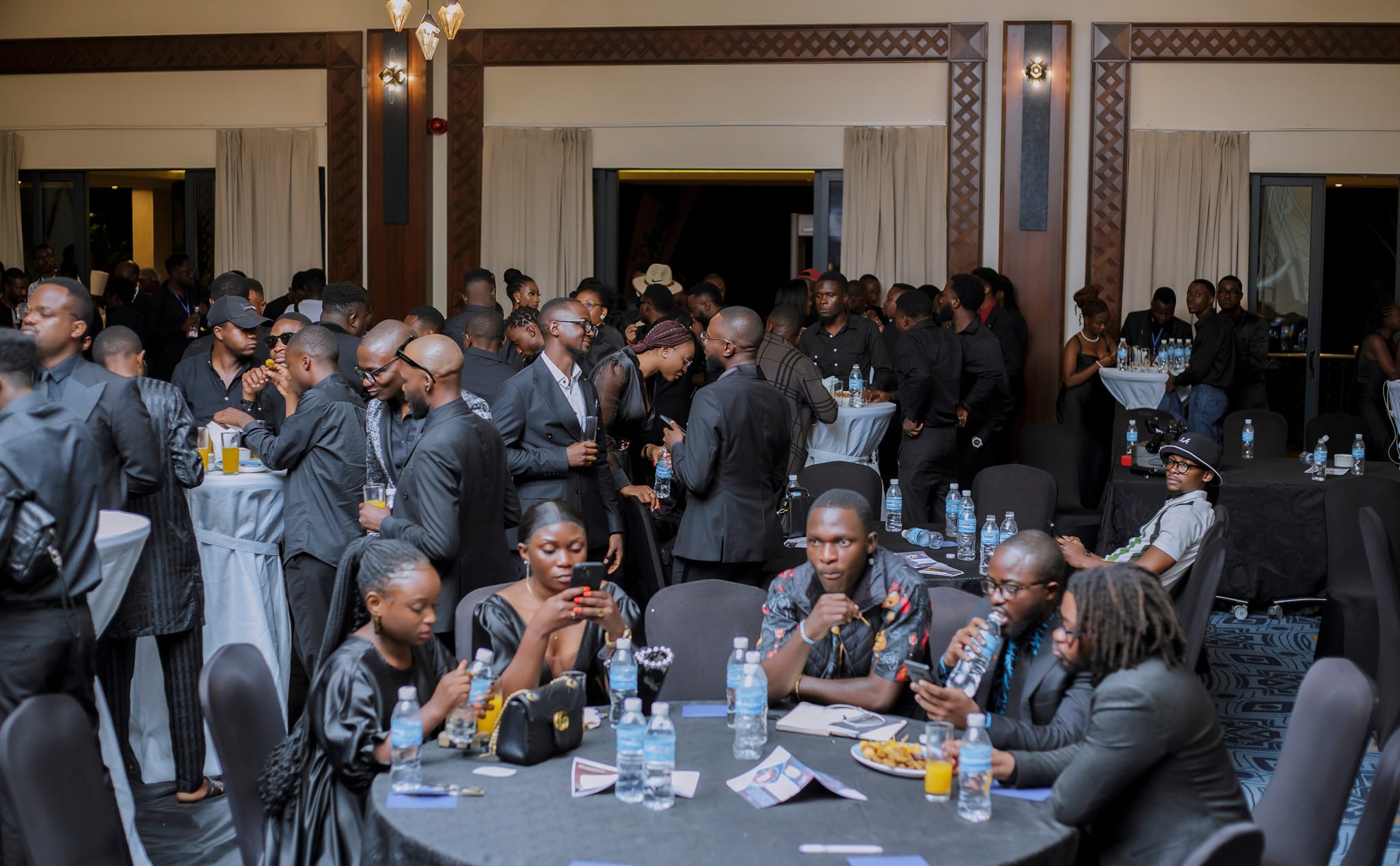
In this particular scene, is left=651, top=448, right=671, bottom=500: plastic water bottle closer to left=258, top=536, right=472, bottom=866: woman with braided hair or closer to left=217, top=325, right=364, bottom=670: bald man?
left=217, top=325, right=364, bottom=670: bald man

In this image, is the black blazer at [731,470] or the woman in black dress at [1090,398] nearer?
the black blazer at [731,470]

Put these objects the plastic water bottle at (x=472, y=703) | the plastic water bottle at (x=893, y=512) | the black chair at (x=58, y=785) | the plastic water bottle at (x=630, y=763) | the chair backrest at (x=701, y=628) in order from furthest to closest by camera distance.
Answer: the plastic water bottle at (x=893, y=512), the chair backrest at (x=701, y=628), the plastic water bottle at (x=472, y=703), the plastic water bottle at (x=630, y=763), the black chair at (x=58, y=785)

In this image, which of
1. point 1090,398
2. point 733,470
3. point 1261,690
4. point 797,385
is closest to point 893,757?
point 733,470

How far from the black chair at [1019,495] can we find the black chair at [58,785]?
463 cm

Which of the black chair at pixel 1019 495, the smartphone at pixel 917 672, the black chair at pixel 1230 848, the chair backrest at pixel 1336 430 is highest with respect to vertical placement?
the chair backrest at pixel 1336 430

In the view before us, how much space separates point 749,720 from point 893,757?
0.36 m

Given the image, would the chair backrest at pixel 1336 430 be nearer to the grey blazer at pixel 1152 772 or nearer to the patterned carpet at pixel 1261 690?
the patterned carpet at pixel 1261 690

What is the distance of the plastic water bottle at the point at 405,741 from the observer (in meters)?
3.00

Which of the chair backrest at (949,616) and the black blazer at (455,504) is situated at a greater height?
the black blazer at (455,504)

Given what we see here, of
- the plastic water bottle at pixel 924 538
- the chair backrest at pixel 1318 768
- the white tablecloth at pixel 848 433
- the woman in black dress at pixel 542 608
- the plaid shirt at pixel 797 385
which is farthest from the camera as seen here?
the white tablecloth at pixel 848 433

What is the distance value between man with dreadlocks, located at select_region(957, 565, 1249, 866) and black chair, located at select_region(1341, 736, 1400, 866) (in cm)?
31

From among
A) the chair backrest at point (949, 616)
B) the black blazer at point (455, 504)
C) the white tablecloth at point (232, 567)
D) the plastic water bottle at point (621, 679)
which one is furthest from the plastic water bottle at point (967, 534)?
the white tablecloth at point (232, 567)

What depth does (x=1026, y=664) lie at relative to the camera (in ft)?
12.0

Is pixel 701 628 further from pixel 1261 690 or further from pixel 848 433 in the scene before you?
pixel 848 433
